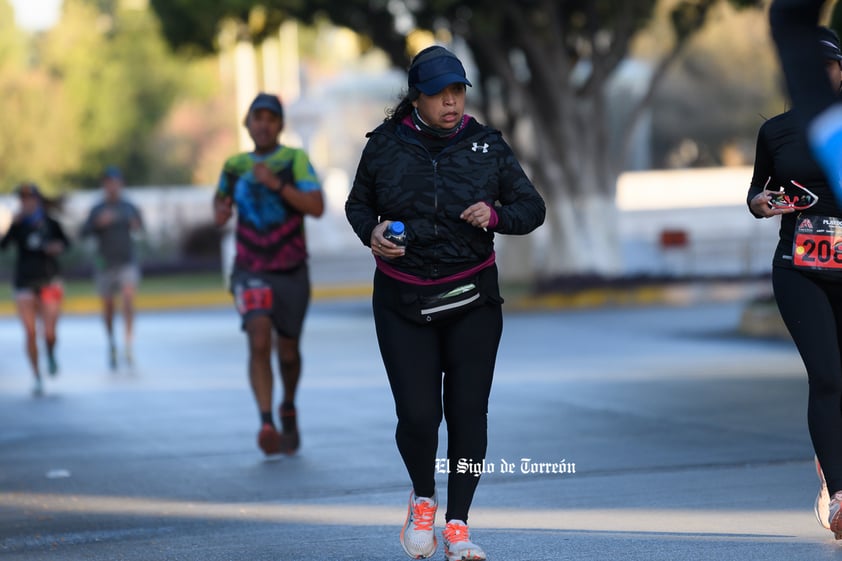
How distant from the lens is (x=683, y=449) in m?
9.15

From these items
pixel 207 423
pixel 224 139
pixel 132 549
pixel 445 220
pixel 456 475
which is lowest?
pixel 224 139

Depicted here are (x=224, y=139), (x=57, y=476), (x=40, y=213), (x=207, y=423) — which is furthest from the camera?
(x=224, y=139)

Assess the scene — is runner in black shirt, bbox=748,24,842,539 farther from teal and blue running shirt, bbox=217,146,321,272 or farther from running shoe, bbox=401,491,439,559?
teal and blue running shirt, bbox=217,146,321,272

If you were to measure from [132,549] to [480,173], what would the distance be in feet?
7.29

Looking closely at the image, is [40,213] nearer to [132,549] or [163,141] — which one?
[132,549]

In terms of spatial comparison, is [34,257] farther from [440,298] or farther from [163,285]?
[163,285]

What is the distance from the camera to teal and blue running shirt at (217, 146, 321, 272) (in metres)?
9.23

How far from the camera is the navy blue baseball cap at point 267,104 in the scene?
9.28 metres

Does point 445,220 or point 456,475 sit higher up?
point 445,220

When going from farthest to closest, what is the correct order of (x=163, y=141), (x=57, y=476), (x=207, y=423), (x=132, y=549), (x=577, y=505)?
1. (x=163, y=141)
2. (x=207, y=423)
3. (x=57, y=476)
4. (x=577, y=505)
5. (x=132, y=549)

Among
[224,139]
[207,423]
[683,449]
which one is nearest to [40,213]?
[207,423]

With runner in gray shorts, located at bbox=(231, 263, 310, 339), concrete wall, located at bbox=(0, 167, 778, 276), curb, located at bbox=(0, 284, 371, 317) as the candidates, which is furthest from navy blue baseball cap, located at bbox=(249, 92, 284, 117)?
concrete wall, located at bbox=(0, 167, 778, 276)

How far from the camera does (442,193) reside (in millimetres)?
6012

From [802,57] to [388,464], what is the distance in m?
4.78
